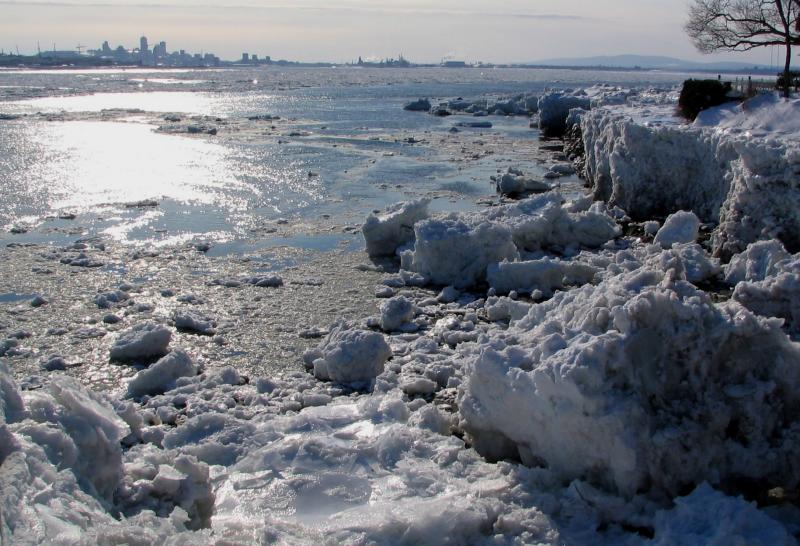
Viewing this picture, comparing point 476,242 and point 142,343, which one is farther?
point 476,242

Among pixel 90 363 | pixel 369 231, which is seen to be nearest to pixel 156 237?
pixel 369 231

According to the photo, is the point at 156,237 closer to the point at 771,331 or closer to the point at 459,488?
the point at 459,488

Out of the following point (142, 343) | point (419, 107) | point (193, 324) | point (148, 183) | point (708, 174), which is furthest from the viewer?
point (419, 107)

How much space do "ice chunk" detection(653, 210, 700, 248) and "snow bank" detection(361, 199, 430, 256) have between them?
3.84m

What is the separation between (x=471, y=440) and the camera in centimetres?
539

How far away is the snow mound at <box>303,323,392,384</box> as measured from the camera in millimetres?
6773

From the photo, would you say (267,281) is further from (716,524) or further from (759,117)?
(759,117)

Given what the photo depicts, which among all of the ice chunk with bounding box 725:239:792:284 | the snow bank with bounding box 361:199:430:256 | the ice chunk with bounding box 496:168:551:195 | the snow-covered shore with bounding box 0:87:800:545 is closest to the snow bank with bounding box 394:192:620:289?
the snow bank with bounding box 361:199:430:256

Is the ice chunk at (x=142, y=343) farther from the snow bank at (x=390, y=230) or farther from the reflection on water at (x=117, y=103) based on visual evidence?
the reflection on water at (x=117, y=103)

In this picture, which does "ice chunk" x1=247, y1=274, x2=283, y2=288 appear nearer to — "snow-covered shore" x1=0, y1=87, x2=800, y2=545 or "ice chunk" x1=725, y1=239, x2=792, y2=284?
"snow-covered shore" x1=0, y1=87, x2=800, y2=545

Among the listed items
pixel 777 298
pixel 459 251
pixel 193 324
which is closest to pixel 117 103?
pixel 459 251

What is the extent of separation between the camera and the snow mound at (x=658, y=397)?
4.44 meters

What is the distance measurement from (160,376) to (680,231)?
316 inches

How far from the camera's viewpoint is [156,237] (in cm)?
1207
